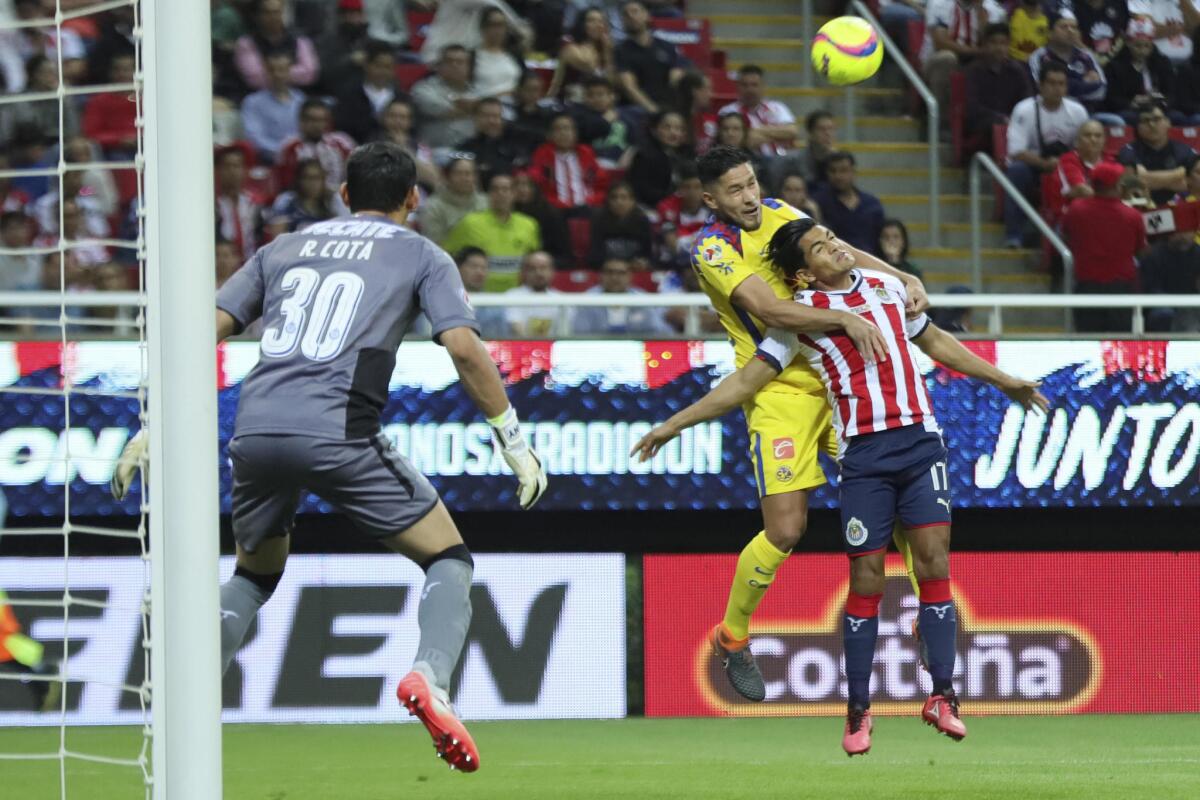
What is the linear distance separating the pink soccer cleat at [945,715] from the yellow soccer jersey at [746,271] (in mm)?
1327

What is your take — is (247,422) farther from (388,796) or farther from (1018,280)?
(1018,280)

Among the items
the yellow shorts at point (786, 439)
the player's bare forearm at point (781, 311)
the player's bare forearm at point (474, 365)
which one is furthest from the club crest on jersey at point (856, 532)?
the player's bare forearm at point (474, 365)

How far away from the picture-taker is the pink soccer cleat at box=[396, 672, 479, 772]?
5.10 metres

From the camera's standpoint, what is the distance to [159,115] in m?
4.27

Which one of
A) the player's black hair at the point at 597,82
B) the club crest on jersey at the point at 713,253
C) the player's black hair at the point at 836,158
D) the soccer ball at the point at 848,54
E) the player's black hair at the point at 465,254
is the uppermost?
the player's black hair at the point at 597,82

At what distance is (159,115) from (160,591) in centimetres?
108

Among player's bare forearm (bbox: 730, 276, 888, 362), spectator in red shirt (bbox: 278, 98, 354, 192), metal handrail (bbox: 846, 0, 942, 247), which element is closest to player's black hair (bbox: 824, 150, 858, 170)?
metal handrail (bbox: 846, 0, 942, 247)

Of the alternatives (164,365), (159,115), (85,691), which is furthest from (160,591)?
A: (85,691)

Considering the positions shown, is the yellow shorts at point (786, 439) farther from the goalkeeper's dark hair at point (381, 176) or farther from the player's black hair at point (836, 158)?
the player's black hair at point (836, 158)

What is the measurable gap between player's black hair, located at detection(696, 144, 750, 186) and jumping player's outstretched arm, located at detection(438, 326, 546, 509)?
180 centimetres

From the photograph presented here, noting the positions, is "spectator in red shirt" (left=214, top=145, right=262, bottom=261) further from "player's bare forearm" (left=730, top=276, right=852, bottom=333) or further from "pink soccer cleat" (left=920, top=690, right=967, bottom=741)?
"pink soccer cleat" (left=920, top=690, right=967, bottom=741)

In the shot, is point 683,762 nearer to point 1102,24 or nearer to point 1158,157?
point 1158,157

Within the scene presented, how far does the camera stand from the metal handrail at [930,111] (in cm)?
1189

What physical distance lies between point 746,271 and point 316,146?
411 centimetres
